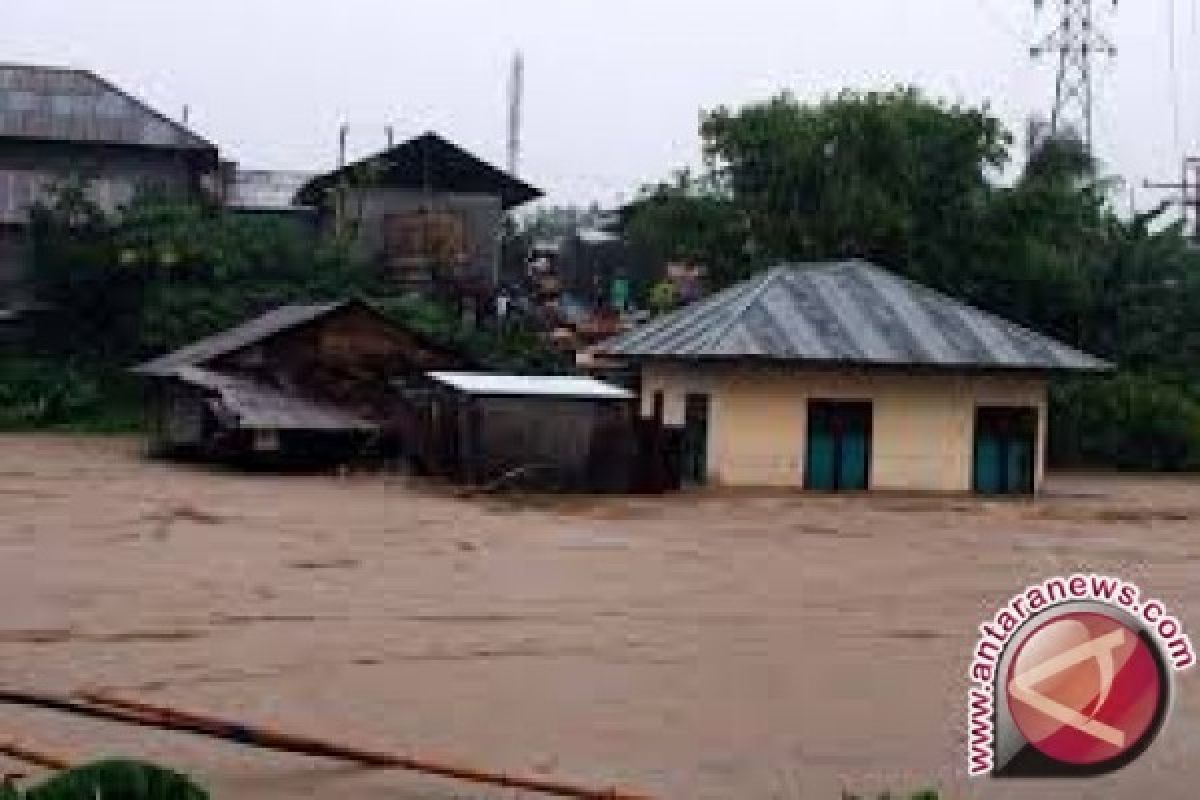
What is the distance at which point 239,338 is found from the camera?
35.1m

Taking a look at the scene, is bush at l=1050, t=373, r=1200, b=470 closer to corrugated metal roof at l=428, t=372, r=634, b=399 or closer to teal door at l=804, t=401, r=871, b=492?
teal door at l=804, t=401, r=871, b=492

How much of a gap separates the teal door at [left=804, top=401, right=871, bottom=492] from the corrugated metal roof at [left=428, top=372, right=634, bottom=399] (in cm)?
345

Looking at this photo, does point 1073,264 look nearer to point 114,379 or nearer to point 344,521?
point 114,379

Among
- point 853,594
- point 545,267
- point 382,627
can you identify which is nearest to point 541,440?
point 853,594

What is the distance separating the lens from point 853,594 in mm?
17625

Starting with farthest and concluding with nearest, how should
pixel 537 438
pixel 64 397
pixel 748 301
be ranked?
pixel 64 397
pixel 748 301
pixel 537 438

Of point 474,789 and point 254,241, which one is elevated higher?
point 254,241

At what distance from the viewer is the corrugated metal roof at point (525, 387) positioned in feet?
94.9

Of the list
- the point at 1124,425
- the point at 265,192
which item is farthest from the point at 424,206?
the point at 1124,425

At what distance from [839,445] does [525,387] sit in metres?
5.68

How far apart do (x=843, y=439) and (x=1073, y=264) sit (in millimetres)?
12349

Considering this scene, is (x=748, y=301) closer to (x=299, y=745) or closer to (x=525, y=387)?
(x=525, y=387)

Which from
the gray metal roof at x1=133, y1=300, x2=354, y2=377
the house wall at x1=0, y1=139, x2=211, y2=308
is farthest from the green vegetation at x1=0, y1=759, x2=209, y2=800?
the house wall at x1=0, y1=139, x2=211, y2=308

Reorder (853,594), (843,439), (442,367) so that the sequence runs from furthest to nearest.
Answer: (442,367), (843,439), (853,594)
